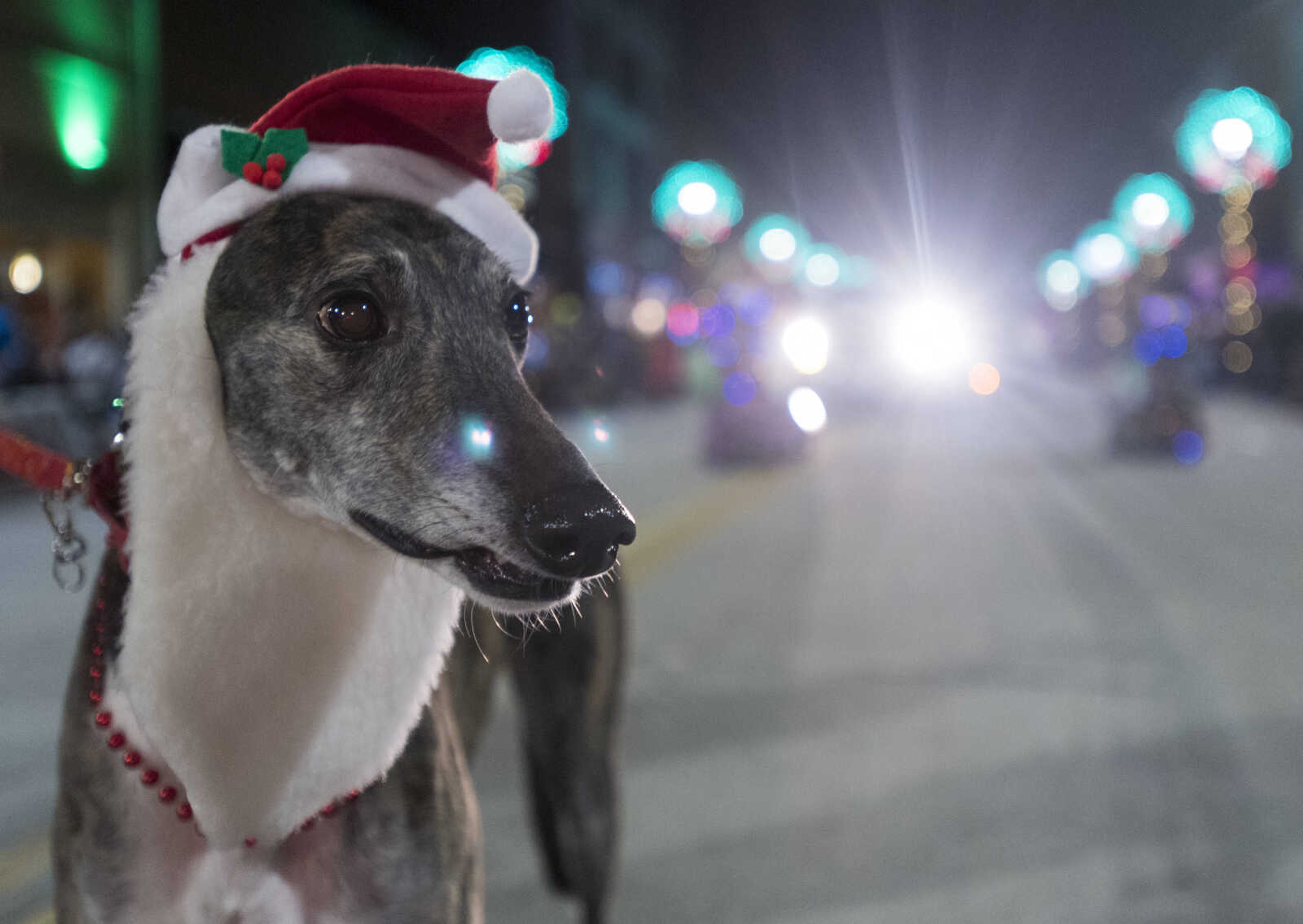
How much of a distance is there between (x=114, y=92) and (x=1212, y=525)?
15.0 metres

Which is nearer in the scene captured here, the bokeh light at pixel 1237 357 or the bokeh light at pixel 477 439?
the bokeh light at pixel 477 439

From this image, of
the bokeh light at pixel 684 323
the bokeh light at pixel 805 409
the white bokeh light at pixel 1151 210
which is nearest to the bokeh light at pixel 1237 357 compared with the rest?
the bokeh light at pixel 805 409

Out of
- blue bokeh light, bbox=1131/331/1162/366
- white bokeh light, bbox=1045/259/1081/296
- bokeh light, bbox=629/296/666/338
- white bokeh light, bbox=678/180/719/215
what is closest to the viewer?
blue bokeh light, bbox=1131/331/1162/366

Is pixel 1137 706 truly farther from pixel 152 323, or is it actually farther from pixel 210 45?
pixel 210 45

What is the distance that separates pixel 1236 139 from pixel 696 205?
62.4 ft

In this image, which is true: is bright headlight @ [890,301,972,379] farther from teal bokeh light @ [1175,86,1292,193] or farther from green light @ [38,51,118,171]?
green light @ [38,51,118,171]

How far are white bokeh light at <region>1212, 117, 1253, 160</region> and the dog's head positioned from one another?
42.7 metres

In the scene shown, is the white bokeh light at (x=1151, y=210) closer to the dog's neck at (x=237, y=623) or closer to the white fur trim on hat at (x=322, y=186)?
the white fur trim on hat at (x=322, y=186)

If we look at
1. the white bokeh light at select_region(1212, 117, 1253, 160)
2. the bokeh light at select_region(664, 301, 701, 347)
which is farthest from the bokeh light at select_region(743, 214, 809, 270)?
the white bokeh light at select_region(1212, 117, 1253, 160)

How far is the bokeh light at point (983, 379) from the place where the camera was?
35.4 metres

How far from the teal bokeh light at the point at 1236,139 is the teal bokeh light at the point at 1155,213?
13879mm

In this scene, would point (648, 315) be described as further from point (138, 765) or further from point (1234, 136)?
point (138, 765)

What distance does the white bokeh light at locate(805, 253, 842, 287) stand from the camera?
68.3 meters

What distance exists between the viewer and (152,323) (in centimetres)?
174
